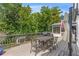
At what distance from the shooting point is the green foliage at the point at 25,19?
6.73 ft

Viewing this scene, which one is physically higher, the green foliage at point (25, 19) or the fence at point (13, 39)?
the green foliage at point (25, 19)

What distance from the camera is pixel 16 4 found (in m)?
2.06

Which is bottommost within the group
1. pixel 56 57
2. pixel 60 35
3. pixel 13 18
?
pixel 56 57

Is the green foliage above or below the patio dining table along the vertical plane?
above

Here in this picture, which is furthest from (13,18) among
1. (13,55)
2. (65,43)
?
(65,43)

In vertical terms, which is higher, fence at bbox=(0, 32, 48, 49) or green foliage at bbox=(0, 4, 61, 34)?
green foliage at bbox=(0, 4, 61, 34)

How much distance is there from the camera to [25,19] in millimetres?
2064

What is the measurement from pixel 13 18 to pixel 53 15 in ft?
1.08

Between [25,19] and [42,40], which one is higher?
[25,19]

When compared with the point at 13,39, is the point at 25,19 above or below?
above

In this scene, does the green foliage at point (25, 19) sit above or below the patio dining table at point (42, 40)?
above

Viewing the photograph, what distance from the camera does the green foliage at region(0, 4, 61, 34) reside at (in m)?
2.05

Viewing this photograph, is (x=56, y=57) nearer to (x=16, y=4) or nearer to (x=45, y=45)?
(x=45, y=45)

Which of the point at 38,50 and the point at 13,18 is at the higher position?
the point at 13,18
